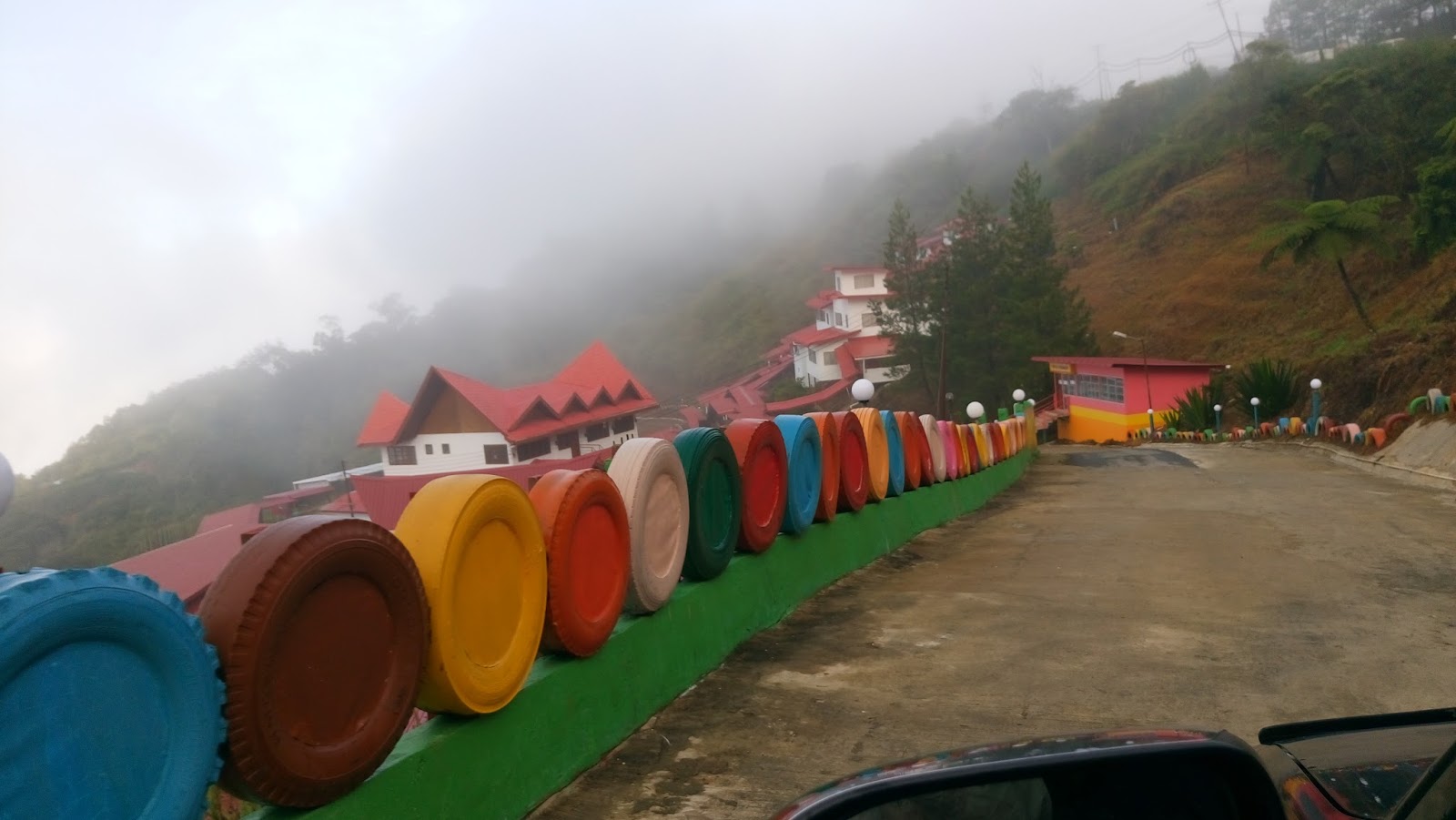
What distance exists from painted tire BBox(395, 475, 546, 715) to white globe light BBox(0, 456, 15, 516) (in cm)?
344

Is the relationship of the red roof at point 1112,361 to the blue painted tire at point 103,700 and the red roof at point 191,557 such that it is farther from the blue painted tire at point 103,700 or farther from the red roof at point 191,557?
the blue painted tire at point 103,700

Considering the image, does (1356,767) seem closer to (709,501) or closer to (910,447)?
(709,501)

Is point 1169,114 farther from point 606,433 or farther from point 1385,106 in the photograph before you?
point 606,433

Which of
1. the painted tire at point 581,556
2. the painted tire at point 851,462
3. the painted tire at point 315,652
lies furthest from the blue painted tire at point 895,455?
the painted tire at point 315,652

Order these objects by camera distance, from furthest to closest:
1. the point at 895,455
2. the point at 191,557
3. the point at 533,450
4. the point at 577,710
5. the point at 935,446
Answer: the point at 533,450 → the point at 935,446 → the point at 191,557 → the point at 895,455 → the point at 577,710

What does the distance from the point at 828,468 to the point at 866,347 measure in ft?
201

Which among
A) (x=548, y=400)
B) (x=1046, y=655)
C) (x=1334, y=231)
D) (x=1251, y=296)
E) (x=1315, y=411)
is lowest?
(x=1315, y=411)

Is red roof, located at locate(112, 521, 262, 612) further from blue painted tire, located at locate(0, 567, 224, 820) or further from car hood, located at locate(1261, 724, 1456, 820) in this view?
car hood, located at locate(1261, 724, 1456, 820)

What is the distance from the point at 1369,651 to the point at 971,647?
231 centimetres

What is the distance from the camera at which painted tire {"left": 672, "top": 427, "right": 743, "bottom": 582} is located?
19.7 ft

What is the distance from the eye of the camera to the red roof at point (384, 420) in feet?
133

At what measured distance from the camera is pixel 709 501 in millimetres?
6277

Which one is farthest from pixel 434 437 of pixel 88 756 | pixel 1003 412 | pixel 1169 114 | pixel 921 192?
pixel 921 192

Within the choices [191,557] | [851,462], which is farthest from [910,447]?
[191,557]
